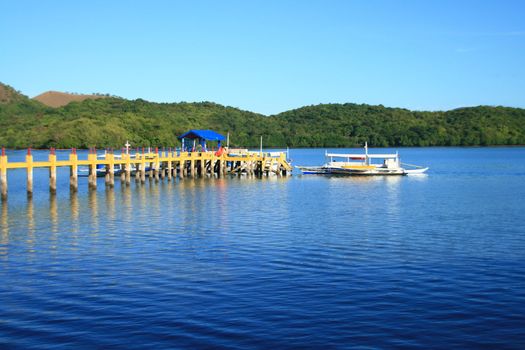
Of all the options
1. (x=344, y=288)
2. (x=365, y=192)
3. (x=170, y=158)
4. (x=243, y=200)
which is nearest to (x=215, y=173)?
(x=170, y=158)

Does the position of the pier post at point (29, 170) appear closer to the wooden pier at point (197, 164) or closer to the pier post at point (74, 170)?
the pier post at point (74, 170)

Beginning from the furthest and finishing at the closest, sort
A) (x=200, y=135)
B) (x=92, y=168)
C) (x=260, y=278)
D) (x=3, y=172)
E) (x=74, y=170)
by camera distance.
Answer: (x=200, y=135), (x=92, y=168), (x=74, y=170), (x=3, y=172), (x=260, y=278)

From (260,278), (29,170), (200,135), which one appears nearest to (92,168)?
(29,170)

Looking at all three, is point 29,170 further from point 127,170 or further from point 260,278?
point 260,278

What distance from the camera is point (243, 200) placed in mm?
48719

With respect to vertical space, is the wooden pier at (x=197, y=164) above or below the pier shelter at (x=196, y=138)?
below

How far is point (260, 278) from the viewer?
21031 millimetres

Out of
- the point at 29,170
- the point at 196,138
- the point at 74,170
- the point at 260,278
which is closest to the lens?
the point at 260,278

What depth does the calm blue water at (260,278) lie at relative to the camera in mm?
15422

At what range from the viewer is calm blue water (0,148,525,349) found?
15.4 metres

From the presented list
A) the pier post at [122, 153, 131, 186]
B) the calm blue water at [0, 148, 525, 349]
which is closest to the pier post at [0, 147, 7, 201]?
the calm blue water at [0, 148, 525, 349]

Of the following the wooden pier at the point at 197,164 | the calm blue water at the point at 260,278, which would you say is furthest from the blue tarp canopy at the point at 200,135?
the calm blue water at the point at 260,278

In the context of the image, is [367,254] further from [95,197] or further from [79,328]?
[95,197]

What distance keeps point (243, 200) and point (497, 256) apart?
25888 millimetres
